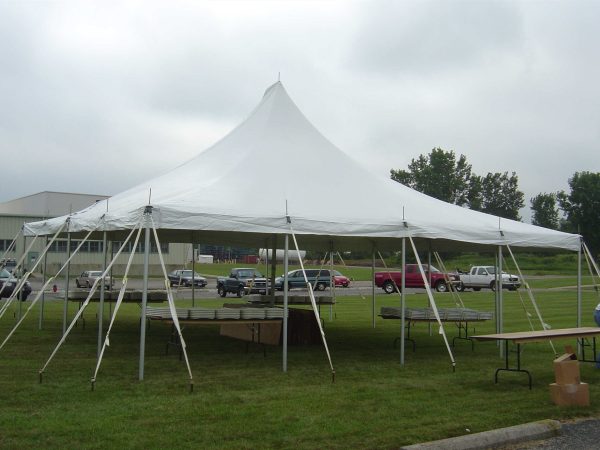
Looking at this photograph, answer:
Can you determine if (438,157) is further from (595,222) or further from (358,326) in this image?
(358,326)

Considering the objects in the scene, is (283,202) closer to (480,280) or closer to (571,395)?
(571,395)

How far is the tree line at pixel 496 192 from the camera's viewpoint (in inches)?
2783

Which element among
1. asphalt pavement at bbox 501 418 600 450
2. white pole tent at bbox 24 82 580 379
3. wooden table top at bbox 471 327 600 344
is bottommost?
asphalt pavement at bbox 501 418 600 450

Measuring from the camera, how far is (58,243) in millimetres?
42188

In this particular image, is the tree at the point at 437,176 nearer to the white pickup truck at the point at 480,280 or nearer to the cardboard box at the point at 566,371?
the white pickup truck at the point at 480,280

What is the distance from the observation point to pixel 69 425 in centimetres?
616

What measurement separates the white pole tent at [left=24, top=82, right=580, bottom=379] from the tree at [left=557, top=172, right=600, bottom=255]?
59.5 meters

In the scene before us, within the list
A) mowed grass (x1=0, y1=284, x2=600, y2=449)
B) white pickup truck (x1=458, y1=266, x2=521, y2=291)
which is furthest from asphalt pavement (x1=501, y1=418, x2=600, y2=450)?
white pickup truck (x1=458, y1=266, x2=521, y2=291)

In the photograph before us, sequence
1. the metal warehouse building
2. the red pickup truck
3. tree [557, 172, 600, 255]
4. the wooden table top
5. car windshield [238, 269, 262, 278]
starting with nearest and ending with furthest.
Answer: the wooden table top < car windshield [238, 269, 262, 278] < the red pickup truck < the metal warehouse building < tree [557, 172, 600, 255]

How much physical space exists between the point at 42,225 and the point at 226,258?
256 feet

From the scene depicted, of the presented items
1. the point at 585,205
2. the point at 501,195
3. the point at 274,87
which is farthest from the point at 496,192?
the point at 274,87

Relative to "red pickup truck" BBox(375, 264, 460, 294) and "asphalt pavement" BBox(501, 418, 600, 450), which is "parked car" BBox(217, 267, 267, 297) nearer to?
"red pickup truck" BBox(375, 264, 460, 294)

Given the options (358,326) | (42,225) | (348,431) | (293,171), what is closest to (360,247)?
(358,326)

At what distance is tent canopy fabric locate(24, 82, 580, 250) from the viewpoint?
938 cm
